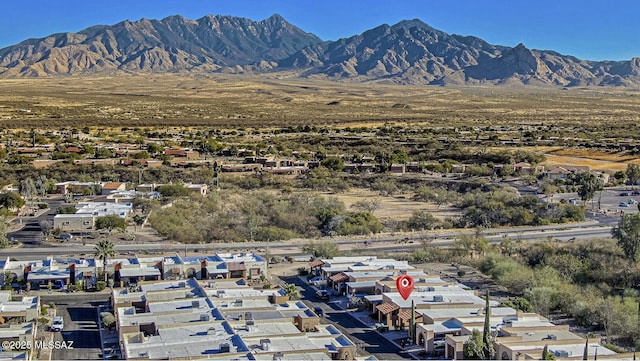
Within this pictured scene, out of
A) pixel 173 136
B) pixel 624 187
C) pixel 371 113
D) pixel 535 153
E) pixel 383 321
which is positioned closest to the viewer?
pixel 383 321

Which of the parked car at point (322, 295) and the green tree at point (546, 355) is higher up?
the green tree at point (546, 355)

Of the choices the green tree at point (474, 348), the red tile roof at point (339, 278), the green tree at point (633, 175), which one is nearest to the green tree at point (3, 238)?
the red tile roof at point (339, 278)

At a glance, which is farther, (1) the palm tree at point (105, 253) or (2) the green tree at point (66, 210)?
(2) the green tree at point (66, 210)

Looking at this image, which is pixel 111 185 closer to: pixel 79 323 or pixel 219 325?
pixel 79 323

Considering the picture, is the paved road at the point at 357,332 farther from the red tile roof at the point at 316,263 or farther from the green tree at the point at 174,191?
the green tree at the point at 174,191

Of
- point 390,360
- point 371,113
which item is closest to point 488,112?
point 371,113

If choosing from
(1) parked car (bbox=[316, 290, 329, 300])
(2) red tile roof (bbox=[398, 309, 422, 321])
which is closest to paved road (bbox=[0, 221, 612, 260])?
(1) parked car (bbox=[316, 290, 329, 300])

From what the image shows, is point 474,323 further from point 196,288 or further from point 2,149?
point 2,149
